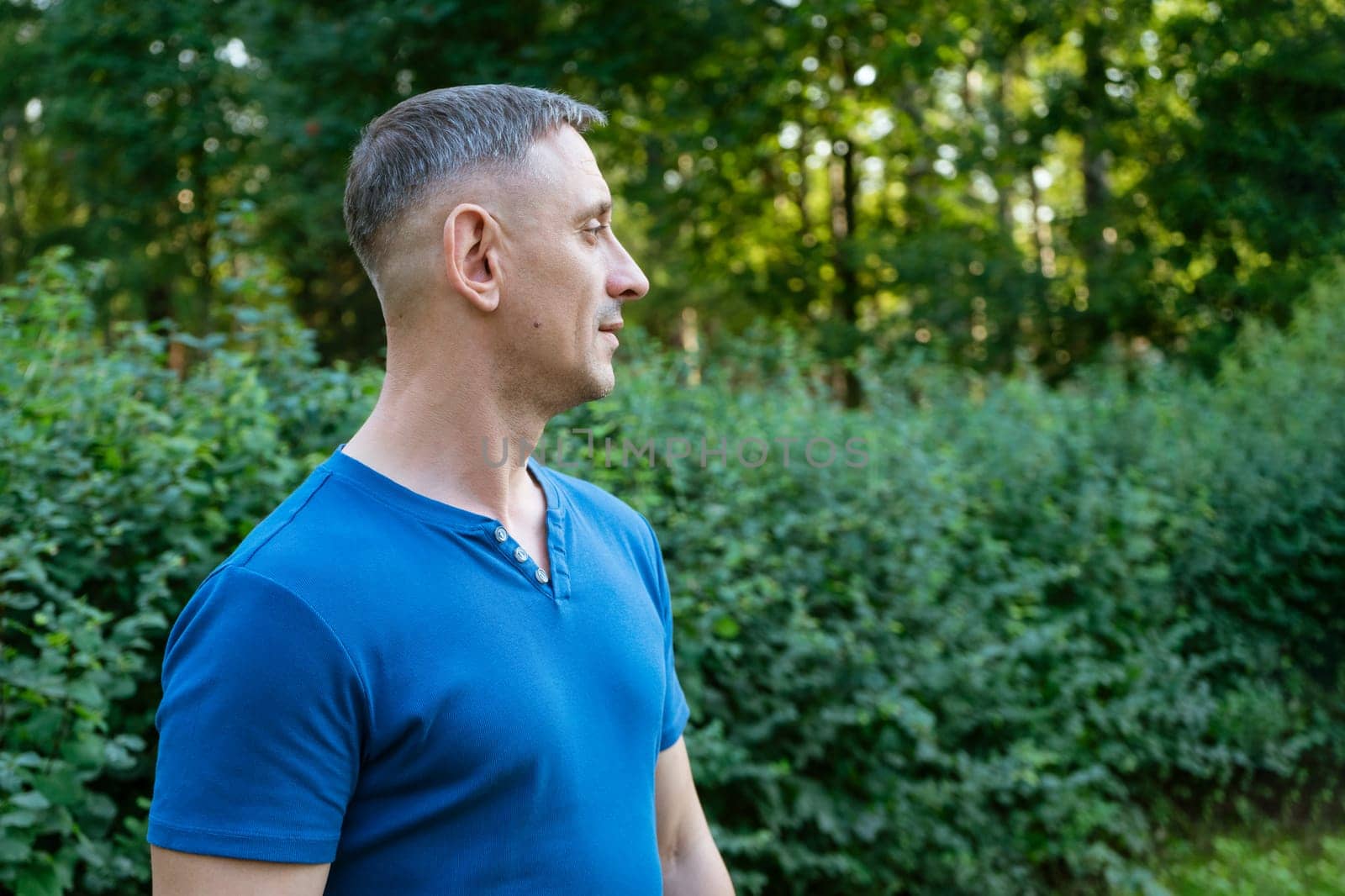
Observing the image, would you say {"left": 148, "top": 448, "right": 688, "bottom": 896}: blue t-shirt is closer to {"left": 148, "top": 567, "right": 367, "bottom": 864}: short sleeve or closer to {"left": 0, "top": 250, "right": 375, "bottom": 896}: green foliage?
{"left": 148, "top": 567, "right": 367, "bottom": 864}: short sleeve

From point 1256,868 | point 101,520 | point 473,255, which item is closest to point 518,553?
point 473,255

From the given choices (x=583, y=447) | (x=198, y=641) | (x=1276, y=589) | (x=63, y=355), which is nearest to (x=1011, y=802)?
A: (x=583, y=447)

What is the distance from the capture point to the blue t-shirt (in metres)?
1.21

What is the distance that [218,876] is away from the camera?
1195mm

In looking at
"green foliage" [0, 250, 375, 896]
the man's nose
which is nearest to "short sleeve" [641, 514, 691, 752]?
the man's nose

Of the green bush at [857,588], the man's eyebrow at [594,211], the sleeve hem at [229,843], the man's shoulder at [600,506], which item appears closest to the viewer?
the sleeve hem at [229,843]

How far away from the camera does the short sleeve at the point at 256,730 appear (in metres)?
1.20

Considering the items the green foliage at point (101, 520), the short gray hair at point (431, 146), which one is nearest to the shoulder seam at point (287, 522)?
the short gray hair at point (431, 146)

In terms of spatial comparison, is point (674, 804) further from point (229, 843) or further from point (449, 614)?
point (229, 843)

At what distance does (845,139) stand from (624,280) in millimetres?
12926

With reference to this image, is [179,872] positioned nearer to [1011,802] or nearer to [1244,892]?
[1011,802]

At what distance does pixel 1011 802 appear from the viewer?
467 cm

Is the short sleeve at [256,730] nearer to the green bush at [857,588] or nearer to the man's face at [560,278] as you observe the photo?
the man's face at [560,278]

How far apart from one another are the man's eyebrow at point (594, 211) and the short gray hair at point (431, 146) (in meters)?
0.11
